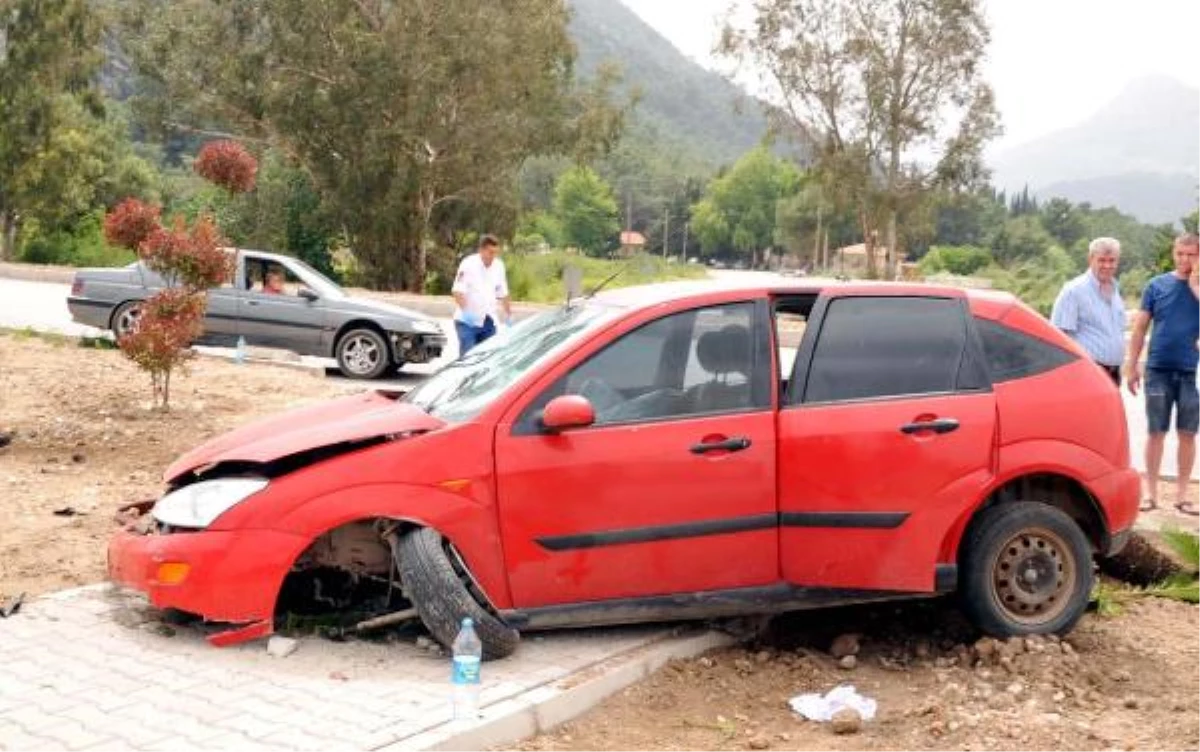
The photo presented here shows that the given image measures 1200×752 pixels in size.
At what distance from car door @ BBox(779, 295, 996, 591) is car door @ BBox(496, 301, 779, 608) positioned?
0.44 ft

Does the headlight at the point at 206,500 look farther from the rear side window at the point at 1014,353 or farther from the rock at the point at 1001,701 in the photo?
the rear side window at the point at 1014,353

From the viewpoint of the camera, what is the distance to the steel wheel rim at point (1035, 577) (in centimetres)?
538

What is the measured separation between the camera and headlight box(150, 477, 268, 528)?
4.94 meters

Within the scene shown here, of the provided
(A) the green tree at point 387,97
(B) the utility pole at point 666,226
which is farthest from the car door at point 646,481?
(B) the utility pole at point 666,226

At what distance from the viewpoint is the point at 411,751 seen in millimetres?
4012

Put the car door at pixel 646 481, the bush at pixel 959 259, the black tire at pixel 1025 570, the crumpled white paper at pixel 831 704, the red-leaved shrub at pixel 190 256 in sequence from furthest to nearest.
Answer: the bush at pixel 959 259 → the red-leaved shrub at pixel 190 256 → the black tire at pixel 1025 570 → the car door at pixel 646 481 → the crumpled white paper at pixel 831 704

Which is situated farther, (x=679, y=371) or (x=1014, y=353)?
(x=1014, y=353)

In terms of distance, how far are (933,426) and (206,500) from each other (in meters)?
2.98

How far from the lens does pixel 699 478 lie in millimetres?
5086

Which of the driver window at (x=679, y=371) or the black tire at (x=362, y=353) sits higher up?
the driver window at (x=679, y=371)

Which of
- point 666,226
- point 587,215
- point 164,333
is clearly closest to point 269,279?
point 164,333

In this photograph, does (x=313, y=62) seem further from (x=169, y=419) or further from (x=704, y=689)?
(x=704, y=689)

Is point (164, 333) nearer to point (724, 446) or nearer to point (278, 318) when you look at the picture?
point (278, 318)

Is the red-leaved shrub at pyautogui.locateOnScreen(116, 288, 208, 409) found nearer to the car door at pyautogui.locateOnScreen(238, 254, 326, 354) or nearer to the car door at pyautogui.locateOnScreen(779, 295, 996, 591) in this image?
the car door at pyautogui.locateOnScreen(238, 254, 326, 354)
